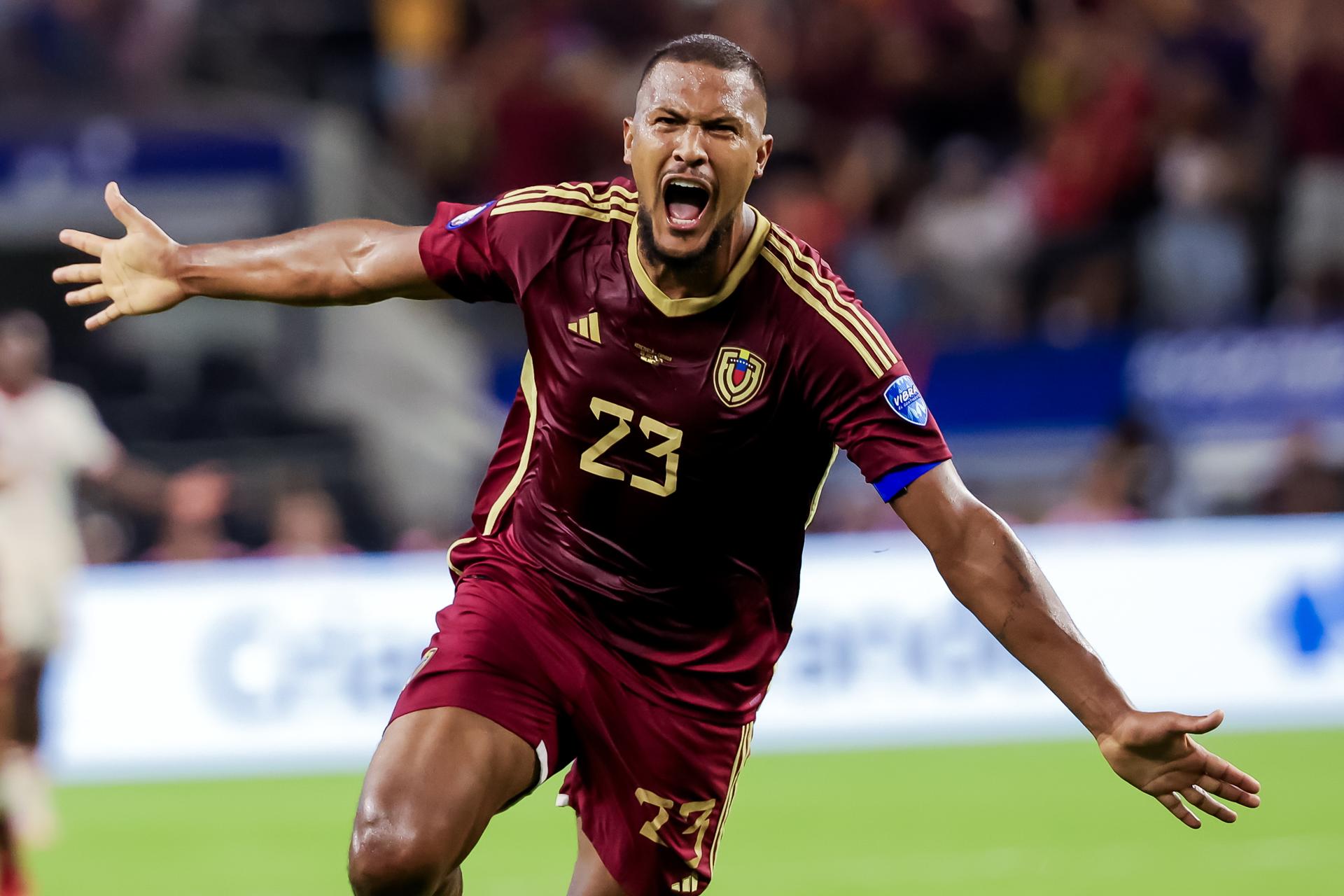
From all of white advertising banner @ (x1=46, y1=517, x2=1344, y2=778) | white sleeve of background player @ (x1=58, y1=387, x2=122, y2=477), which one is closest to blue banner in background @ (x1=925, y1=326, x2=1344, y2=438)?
white advertising banner @ (x1=46, y1=517, x2=1344, y2=778)

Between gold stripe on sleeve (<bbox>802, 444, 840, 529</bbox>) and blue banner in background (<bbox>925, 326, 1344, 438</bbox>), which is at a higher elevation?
blue banner in background (<bbox>925, 326, 1344, 438</bbox>)

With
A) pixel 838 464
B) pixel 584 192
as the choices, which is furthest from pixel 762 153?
pixel 838 464

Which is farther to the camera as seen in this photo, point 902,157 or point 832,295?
point 902,157

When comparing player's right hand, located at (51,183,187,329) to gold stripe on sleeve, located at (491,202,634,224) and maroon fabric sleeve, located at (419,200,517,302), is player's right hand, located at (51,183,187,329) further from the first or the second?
gold stripe on sleeve, located at (491,202,634,224)

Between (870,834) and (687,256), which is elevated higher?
(687,256)

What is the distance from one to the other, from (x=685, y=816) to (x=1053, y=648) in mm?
1148

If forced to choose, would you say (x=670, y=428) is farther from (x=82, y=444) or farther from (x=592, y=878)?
(x=82, y=444)

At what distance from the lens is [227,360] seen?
46.4 ft

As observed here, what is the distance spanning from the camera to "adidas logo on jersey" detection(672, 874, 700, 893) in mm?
5000

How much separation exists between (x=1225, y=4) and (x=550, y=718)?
11884mm

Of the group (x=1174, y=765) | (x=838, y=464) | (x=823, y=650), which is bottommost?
(x=1174, y=765)

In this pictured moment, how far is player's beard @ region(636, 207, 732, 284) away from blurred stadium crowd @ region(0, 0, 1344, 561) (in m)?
7.58

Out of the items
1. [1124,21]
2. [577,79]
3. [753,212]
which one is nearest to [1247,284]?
[1124,21]

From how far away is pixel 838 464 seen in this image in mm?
12961
